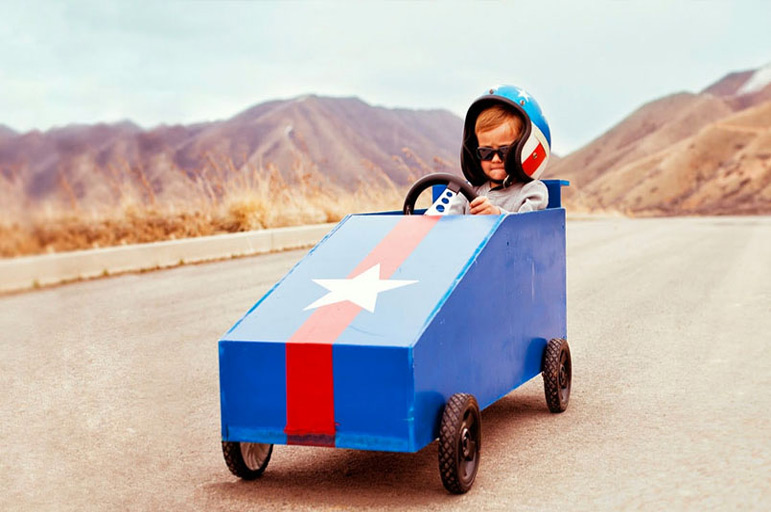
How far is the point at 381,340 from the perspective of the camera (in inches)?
140

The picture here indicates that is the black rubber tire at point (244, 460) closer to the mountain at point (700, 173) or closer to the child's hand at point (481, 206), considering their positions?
the child's hand at point (481, 206)

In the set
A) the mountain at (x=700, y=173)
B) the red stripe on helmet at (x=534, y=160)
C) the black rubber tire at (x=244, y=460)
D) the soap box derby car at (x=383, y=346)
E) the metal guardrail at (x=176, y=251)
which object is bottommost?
the mountain at (x=700, y=173)

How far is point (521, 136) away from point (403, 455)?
191 cm

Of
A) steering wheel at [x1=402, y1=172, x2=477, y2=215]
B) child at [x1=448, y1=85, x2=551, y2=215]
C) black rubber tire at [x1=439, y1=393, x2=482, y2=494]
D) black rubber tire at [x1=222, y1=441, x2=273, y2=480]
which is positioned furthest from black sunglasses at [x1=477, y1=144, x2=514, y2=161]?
black rubber tire at [x1=222, y1=441, x2=273, y2=480]

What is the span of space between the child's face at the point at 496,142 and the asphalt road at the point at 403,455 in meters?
1.28

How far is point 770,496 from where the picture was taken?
3699 mm

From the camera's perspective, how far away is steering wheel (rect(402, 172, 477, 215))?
189 inches

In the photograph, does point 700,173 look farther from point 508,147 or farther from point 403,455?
point 403,455

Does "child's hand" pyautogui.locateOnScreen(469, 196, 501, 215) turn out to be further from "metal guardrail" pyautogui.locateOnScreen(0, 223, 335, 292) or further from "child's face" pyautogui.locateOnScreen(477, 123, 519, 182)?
"metal guardrail" pyautogui.locateOnScreen(0, 223, 335, 292)

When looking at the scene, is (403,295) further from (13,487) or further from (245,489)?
(13,487)

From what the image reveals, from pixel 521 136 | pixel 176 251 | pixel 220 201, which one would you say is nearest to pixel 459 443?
pixel 521 136

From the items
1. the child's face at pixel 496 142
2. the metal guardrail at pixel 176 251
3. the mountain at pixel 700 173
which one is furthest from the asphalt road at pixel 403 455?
the mountain at pixel 700 173

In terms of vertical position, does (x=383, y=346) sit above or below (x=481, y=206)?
below

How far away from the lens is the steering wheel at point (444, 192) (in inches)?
189
